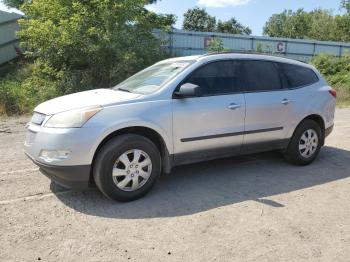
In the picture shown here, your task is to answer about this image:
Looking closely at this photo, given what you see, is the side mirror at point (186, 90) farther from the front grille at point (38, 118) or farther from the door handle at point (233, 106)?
the front grille at point (38, 118)

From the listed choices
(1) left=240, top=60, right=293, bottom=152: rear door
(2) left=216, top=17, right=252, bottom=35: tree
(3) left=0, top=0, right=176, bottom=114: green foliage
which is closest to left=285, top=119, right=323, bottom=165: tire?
(1) left=240, top=60, right=293, bottom=152: rear door

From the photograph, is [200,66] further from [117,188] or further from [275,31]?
[275,31]

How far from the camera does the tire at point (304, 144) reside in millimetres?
6355

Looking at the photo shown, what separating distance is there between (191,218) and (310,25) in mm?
72110

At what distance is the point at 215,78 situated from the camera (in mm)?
5551

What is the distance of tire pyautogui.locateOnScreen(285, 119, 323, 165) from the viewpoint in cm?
636

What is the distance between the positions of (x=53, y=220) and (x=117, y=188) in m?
0.80

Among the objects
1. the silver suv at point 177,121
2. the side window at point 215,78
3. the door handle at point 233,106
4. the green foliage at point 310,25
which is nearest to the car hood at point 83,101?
the silver suv at point 177,121

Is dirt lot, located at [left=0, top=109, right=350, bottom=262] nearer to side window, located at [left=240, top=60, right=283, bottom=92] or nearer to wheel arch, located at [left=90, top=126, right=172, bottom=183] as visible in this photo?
wheel arch, located at [left=90, top=126, right=172, bottom=183]

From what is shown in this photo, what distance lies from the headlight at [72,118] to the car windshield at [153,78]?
0.90 m

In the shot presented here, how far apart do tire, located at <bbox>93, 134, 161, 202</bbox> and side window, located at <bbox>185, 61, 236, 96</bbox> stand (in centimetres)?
111

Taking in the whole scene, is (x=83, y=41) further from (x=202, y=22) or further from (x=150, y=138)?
(x=202, y=22)

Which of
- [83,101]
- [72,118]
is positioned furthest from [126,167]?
[83,101]

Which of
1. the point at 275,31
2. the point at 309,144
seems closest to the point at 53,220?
the point at 309,144
